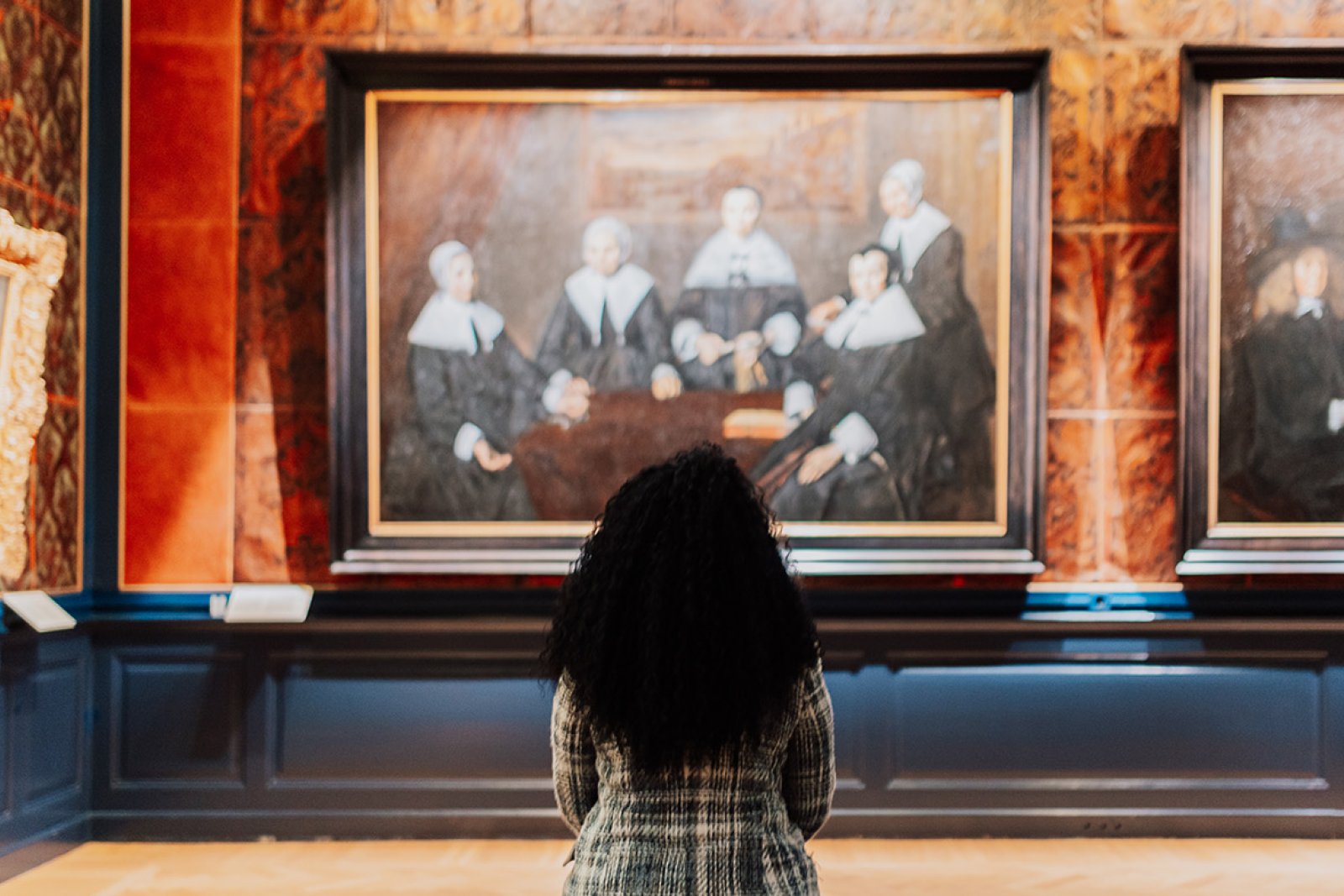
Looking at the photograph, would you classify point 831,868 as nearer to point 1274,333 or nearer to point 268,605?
point 268,605

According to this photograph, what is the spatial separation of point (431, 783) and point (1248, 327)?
4878 mm

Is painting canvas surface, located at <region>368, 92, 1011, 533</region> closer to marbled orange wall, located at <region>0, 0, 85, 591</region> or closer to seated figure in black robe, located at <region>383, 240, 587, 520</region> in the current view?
seated figure in black robe, located at <region>383, 240, 587, 520</region>

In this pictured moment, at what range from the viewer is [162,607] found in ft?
20.5

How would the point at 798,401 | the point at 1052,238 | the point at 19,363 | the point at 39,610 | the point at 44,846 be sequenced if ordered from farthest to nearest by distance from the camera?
the point at 1052,238, the point at 798,401, the point at 44,846, the point at 39,610, the point at 19,363

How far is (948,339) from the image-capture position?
6141 millimetres

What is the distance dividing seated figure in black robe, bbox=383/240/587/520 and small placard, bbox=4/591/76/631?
167 centimetres

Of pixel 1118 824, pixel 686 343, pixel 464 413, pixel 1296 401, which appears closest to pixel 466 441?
pixel 464 413

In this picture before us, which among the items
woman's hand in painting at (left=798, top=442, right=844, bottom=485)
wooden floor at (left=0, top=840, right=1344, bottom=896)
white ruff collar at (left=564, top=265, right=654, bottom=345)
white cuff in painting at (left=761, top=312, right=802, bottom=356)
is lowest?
wooden floor at (left=0, top=840, right=1344, bottom=896)

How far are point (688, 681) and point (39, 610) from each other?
15.1 ft

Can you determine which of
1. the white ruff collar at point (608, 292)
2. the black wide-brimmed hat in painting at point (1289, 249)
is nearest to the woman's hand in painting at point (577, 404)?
the white ruff collar at point (608, 292)

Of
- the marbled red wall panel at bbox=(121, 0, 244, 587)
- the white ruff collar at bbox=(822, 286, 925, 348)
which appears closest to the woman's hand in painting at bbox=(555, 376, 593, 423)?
the white ruff collar at bbox=(822, 286, 925, 348)

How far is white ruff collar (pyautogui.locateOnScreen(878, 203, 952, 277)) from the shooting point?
20.2 feet

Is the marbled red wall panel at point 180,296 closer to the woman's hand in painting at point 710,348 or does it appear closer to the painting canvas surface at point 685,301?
the painting canvas surface at point 685,301

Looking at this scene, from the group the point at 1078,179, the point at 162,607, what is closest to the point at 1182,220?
the point at 1078,179
